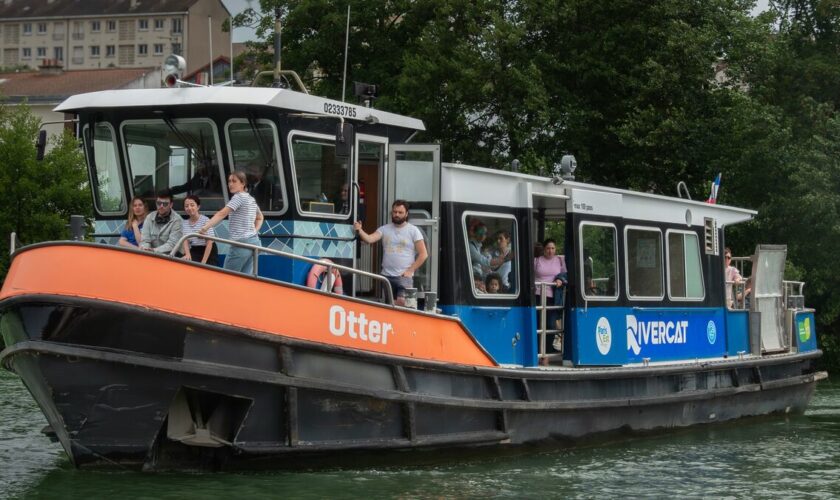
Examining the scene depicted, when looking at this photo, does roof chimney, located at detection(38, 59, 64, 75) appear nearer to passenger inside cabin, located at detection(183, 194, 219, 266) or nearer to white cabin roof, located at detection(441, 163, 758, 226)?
white cabin roof, located at detection(441, 163, 758, 226)

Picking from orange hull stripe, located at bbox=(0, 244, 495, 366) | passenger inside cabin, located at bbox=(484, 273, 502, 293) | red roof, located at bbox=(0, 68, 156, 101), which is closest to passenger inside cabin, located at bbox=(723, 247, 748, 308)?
passenger inside cabin, located at bbox=(484, 273, 502, 293)

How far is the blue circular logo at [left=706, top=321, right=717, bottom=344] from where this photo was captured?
1605 cm

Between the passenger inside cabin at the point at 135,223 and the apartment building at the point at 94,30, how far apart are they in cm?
9143

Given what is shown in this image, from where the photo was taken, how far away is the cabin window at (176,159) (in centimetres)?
1176

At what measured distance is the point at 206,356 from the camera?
33.5 ft

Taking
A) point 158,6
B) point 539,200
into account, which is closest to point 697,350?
point 539,200

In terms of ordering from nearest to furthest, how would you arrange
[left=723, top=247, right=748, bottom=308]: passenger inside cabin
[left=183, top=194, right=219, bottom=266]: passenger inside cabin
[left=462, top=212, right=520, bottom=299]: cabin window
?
[left=183, top=194, right=219, bottom=266]: passenger inside cabin → [left=462, top=212, right=520, bottom=299]: cabin window → [left=723, top=247, right=748, bottom=308]: passenger inside cabin

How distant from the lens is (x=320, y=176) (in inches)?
466

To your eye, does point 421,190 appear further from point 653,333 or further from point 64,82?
point 64,82

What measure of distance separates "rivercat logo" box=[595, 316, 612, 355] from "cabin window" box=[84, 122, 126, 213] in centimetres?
504

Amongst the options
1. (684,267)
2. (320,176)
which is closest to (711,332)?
(684,267)

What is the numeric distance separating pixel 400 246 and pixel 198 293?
7.85 ft

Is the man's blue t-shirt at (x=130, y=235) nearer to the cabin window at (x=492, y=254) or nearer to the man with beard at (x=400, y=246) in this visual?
the man with beard at (x=400, y=246)

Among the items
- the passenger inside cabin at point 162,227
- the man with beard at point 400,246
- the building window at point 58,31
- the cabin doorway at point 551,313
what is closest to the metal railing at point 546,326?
the cabin doorway at point 551,313
